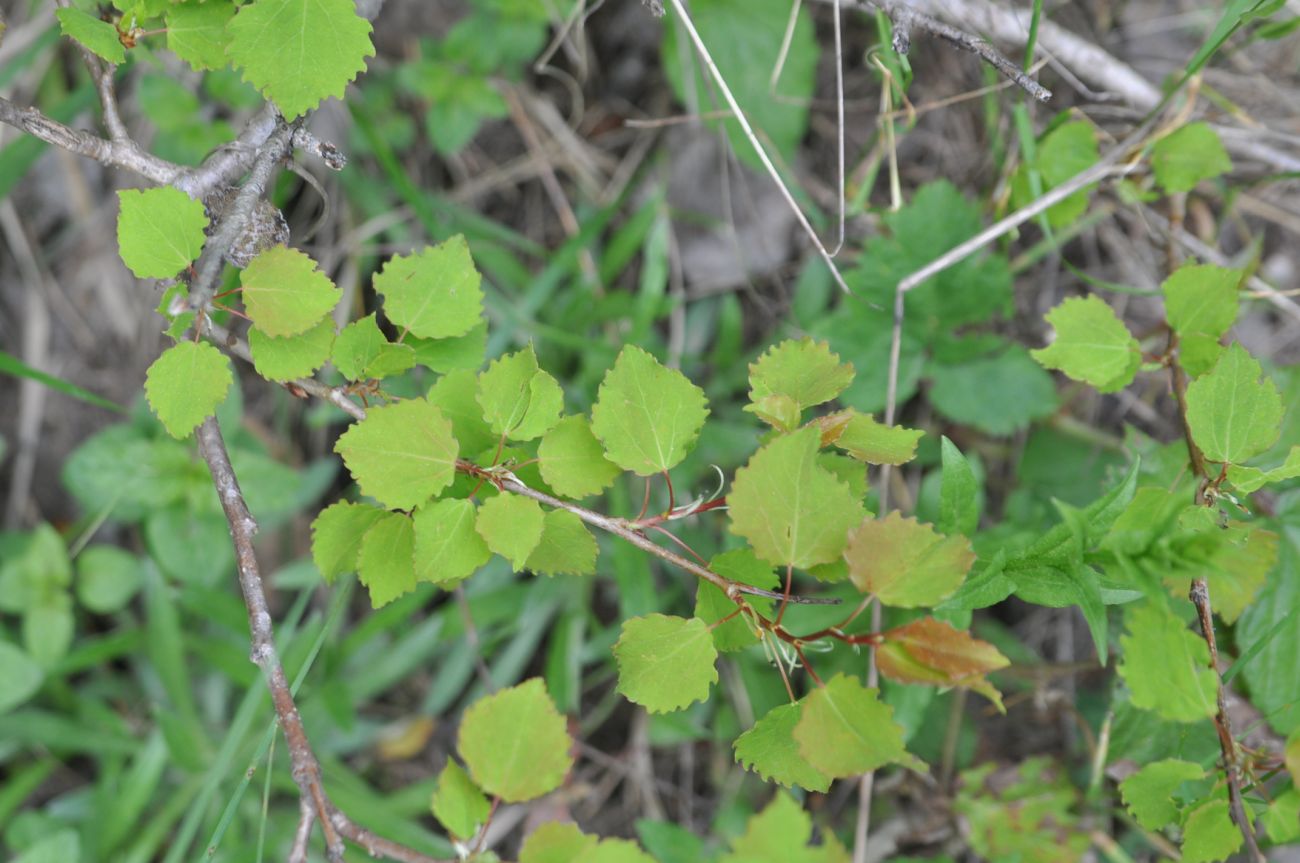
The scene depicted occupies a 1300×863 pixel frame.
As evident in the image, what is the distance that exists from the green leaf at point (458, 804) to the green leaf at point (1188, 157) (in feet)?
5.36

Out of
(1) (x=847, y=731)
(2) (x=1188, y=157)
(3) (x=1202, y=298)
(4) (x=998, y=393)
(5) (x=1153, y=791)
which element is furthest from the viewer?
(4) (x=998, y=393)

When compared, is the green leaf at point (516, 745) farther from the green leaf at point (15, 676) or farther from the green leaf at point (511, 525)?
the green leaf at point (15, 676)

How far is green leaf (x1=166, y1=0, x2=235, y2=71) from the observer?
1.25 m

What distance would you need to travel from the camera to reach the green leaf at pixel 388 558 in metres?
1.14

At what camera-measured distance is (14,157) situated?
199 centimetres

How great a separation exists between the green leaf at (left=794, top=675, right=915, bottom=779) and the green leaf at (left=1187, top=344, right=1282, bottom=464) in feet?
2.15

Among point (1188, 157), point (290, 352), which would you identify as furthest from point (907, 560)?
point (1188, 157)

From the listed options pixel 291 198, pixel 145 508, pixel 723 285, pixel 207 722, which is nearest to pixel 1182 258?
pixel 723 285

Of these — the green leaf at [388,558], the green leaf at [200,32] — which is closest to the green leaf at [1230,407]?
the green leaf at [388,558]

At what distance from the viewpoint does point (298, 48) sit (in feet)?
3.91

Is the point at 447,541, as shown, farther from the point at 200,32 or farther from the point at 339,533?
the point at 200,32

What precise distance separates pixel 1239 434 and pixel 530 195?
1805 mm

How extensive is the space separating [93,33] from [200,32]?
0.14m

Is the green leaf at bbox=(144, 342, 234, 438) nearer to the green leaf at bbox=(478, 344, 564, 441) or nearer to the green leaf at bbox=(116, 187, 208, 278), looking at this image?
the green leaf at bbox=(116, 187, 208, 278)
